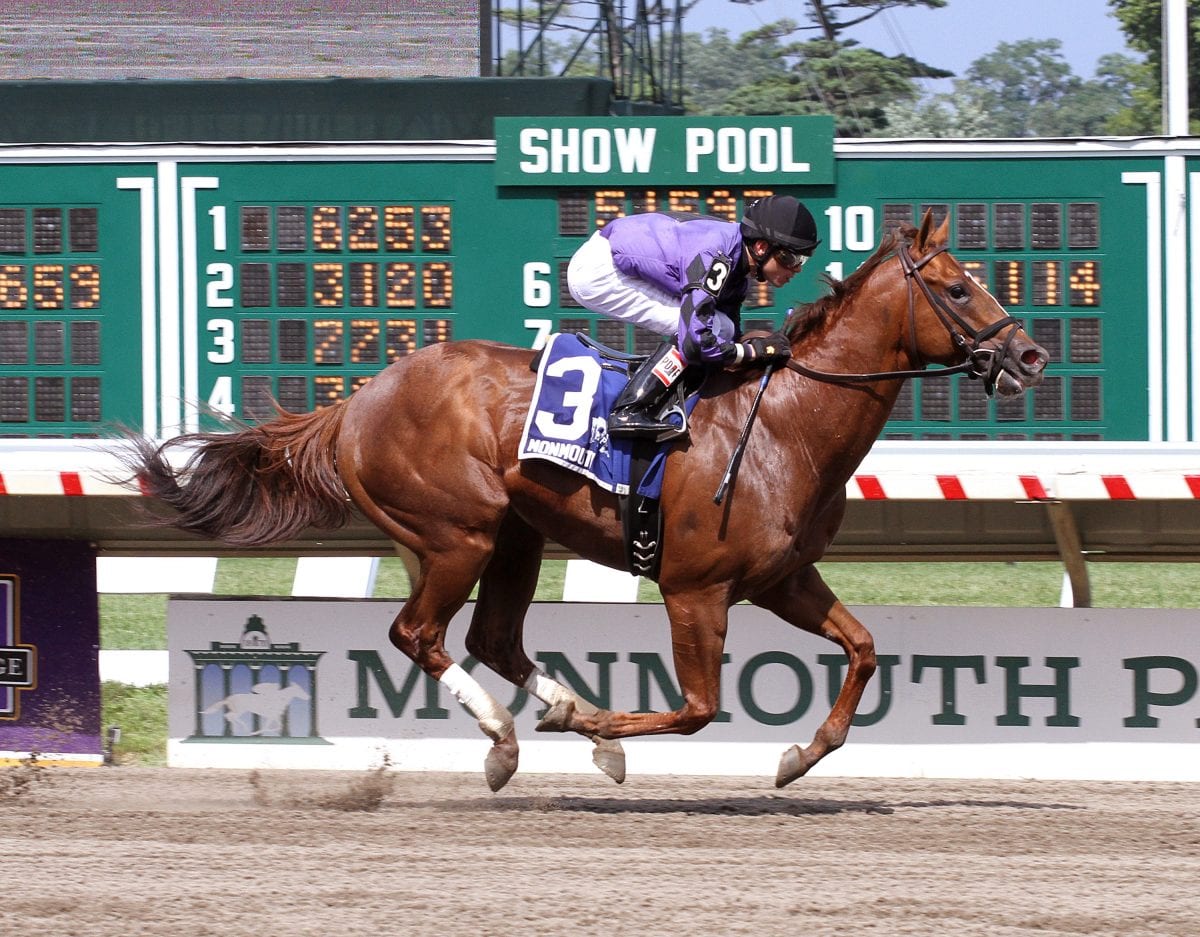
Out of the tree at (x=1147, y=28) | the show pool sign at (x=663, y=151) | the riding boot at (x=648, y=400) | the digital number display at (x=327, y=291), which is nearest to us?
the riding boot at (x=648, y=400)

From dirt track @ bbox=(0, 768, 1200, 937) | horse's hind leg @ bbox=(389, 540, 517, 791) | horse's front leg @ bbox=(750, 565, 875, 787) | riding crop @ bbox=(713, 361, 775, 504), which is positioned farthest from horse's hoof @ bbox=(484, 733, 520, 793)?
riding crop @ bbox=(713, 361, 775, 504)

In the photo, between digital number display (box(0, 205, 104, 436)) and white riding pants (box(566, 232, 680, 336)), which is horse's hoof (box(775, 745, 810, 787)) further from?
digital number display (box(0, 205, 104, 436))

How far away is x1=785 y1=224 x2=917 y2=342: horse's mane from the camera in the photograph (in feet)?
17.9

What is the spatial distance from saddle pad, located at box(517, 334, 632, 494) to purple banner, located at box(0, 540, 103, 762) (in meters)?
2.77

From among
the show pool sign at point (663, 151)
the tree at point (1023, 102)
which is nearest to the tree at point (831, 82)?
the tree at point (1023, 102)

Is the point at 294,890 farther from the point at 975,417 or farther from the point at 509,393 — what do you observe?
the point at 975,417

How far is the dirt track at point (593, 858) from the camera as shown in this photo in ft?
13.4

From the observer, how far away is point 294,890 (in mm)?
4352

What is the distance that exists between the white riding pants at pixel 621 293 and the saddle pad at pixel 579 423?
265mm

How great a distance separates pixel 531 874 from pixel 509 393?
5.96ft

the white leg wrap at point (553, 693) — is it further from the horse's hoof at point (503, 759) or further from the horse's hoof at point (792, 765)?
the horse's hoof at point (792, 765)

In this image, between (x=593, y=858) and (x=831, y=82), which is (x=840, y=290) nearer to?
(x=593, y=858)

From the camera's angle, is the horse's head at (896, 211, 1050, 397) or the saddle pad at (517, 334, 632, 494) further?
the saddle pad at (517, 334, 632, 494)

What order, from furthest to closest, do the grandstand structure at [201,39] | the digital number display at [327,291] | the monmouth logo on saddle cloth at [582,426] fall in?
the grandstand structure at [201,39], the digital number display at [327,291], the monmouth logo on saddle cloth at [582,426]
